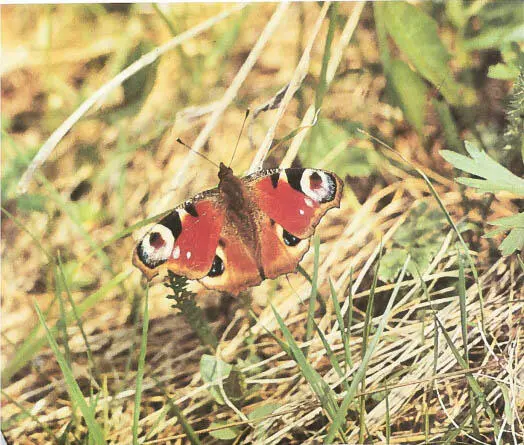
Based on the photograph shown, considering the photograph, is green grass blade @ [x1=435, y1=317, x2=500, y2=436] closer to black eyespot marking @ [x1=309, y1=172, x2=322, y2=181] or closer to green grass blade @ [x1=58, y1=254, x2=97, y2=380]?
black eyespot marking @ [x1=309, y1=172, x2=322, y2=181]

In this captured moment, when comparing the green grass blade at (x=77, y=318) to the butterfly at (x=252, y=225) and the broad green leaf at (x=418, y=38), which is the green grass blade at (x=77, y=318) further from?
the broad green leaf at (x=418, y=38)

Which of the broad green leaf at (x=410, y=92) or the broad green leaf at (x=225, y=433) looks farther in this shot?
the broad green leaf at (x=410, y=92)

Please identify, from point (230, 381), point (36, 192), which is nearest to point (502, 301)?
point (230, 381)

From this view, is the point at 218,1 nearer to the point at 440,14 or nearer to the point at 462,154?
the point at 440,14

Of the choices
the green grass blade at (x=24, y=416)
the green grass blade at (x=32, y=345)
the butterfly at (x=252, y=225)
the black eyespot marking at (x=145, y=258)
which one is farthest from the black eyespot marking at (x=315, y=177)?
the green grass blade at (x=24, y=416)

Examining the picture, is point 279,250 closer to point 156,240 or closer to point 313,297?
point 313,297

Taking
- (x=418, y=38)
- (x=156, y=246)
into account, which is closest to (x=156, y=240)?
(x=156, y=246)
